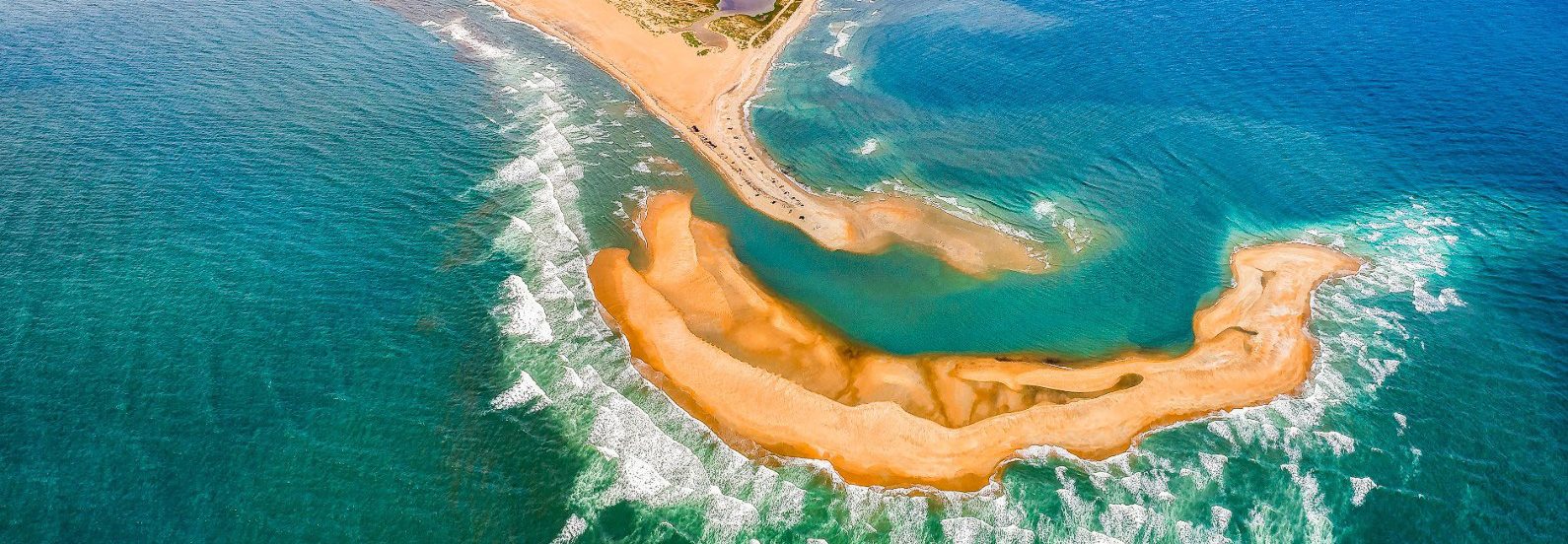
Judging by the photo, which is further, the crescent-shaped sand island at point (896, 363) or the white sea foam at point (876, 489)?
the crescent-shaped sand island at point (896, 363)

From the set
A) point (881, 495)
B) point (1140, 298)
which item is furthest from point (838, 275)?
point (1140, 298)

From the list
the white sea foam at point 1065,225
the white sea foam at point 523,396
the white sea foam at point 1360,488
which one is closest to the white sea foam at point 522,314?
the white sea foam at point 523,396

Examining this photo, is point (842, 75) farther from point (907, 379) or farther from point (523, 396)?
point (523, 396)

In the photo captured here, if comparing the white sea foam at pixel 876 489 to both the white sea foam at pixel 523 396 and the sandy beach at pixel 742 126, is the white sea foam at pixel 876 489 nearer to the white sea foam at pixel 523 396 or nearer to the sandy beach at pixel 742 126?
the white sea foam at pixel 523 396

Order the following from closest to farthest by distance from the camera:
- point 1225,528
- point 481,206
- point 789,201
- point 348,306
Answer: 1. point 1225,528
2. point 348,306
3. point 481,206
4. point 789,201

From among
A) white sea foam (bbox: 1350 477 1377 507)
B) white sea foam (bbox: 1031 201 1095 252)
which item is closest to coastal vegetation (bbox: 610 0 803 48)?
white sea foam (bbox: 1031 201 1095 252)

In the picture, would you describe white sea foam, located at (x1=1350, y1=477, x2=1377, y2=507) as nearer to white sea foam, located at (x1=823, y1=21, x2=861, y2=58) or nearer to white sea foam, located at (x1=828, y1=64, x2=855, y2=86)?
white sea foam, located at (x1=828, y1=64, x2=855, y2=86)

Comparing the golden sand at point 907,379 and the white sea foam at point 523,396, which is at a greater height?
the golden sand at point 907,379

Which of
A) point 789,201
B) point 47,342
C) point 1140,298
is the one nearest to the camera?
point 47,342

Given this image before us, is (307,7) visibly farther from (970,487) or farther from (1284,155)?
(1284,155)
